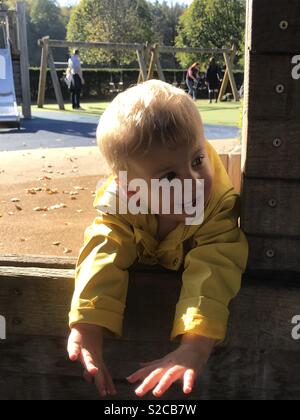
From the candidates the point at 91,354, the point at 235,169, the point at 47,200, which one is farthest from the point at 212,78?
the point at 91,354

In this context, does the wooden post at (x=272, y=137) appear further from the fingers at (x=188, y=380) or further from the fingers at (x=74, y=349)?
the fingers at (x=74, y=349)

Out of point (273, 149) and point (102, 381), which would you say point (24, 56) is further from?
point (102, 381)

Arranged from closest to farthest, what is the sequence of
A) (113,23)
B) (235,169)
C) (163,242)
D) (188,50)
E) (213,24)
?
1. (163,242)
2. (235,169)
3. (188,50)
4. (213,24)
5. (113,23)

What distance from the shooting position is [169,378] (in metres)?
1.17

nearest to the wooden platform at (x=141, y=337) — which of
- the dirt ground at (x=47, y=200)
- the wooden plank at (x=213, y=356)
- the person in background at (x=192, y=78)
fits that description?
the wooden plank at (x=213, y=356)

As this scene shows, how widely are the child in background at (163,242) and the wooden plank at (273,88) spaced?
0.53ft

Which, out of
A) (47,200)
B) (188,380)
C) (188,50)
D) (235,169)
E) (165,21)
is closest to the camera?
(188,380)

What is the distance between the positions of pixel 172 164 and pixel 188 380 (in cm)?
51

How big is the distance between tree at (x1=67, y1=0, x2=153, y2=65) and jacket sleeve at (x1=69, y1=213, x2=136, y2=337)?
48.6 m

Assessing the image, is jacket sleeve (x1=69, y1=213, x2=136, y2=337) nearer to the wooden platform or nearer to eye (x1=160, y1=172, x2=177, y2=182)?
the wooden platform

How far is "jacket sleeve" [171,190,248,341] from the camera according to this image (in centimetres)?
129

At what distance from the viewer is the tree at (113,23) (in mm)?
52625

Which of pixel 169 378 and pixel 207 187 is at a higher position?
pixel 207 187
